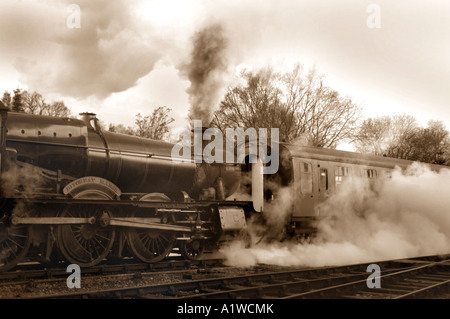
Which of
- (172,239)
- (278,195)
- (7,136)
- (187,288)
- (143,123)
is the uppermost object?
(143,123)

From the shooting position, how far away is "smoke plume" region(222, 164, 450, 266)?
14.5 m

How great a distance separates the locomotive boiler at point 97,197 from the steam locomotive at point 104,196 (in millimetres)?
21

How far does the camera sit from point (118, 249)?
35.8 feet

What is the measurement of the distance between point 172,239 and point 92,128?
3427 millimetres

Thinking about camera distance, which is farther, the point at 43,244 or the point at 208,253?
the point at 208,253

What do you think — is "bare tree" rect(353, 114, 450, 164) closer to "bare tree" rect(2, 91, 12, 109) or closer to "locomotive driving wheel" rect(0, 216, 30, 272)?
"bare tree" rect(2, 91, 12, 109)

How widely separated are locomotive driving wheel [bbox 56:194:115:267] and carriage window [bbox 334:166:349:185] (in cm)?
852

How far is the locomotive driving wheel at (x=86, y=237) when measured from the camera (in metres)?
9.81

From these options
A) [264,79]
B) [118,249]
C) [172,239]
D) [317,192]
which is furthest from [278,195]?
[264,79]

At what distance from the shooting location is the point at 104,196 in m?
10.3

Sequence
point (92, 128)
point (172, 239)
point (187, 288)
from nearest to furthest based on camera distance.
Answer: point (187, 288), point (92, 128), point (172, 239)

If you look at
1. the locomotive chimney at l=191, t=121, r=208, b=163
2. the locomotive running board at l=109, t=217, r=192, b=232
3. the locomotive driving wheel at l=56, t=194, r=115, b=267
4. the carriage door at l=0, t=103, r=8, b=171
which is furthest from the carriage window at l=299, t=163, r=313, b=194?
the carriage door at l=0, t=103, r=8, b=171
